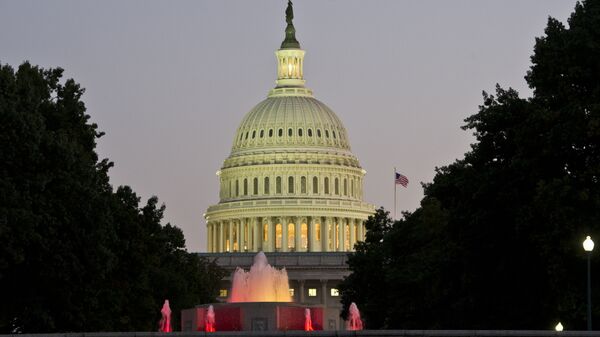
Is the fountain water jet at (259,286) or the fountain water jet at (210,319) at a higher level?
the fountain water jet at (259,286)

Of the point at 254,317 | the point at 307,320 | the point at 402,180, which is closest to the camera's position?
the point at 254,317

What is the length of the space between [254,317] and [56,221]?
37.4 ft

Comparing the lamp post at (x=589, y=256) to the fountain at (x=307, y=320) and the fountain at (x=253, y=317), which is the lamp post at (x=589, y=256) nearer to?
the fountain at (x=253, y=317)

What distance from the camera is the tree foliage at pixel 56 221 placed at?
252 ft

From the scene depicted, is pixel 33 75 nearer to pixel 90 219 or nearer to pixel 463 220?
pixel 90 219

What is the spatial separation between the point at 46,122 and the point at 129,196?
10556mm

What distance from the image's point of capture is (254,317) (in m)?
87.1

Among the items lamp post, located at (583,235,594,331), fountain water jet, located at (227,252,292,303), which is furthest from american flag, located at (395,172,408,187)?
lamp post, located at (583,235,594,331)

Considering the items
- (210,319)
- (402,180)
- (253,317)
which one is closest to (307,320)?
(253,317)

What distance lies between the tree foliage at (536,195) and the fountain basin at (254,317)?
7271 mm

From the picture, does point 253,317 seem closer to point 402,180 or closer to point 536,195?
point 536,195

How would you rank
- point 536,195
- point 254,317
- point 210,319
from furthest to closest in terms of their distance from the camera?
point 254,317
point 210,319
point 536,195

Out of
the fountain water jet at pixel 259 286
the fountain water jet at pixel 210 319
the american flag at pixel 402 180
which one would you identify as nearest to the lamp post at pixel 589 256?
the fountain water jet at pixel 210 319

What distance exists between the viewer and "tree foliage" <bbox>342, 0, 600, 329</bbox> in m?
74.4
